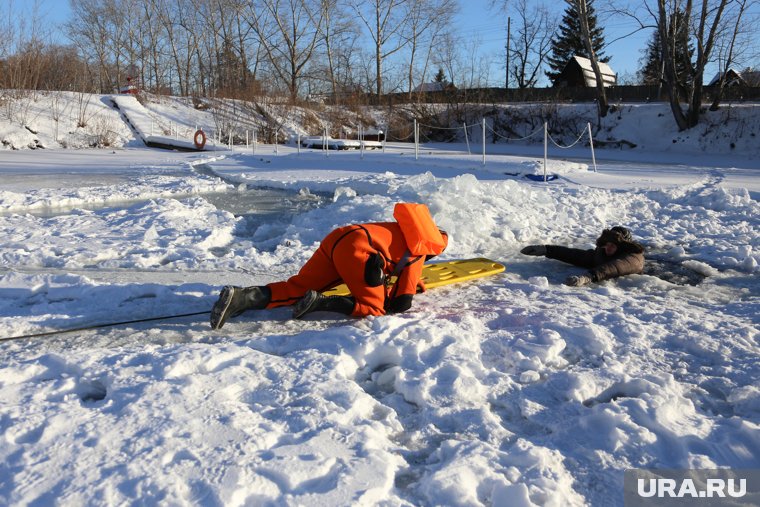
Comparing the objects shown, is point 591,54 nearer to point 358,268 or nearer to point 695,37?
point 695,37

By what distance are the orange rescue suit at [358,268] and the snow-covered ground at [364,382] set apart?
0.18 metres

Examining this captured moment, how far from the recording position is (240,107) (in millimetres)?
34344

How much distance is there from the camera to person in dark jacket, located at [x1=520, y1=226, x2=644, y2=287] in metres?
5.20

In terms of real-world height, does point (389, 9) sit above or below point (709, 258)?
above

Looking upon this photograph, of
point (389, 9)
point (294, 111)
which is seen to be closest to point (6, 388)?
point (294, 111)

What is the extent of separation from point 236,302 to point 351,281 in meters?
0.80

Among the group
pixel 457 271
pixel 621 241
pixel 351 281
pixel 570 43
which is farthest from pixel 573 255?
pixel 570 43

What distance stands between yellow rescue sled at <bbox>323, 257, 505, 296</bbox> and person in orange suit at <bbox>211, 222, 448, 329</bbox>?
1.46 feet

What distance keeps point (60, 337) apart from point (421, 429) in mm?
2557

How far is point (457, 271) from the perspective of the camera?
5.34 metres

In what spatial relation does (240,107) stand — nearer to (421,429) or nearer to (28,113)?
(28,113)

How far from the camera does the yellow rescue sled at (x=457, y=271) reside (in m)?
5.06

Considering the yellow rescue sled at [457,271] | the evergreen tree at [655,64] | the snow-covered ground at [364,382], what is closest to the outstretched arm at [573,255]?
the snow-covered ground at [364,382]

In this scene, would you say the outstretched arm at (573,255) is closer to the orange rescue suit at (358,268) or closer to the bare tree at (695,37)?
the orange rescue suit at (358,268)
